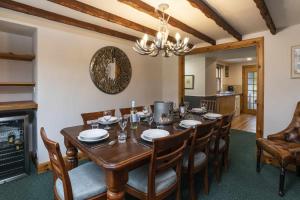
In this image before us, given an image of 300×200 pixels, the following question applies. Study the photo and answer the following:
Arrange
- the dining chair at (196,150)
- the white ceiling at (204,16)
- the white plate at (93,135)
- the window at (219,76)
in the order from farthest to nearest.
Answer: the window at (219,76) → the white ceiling at (204,16) → the dining chair at (196,150) → the white plate at (93,135)

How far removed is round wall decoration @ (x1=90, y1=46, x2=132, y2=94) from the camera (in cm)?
328

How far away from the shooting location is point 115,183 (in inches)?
50.9

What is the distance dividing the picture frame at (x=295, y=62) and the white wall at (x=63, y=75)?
9.51 feet

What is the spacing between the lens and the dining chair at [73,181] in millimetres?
1283

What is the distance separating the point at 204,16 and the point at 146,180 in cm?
222

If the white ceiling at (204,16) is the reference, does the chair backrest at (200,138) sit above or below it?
below

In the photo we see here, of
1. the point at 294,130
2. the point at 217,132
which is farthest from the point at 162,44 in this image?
the point at 294,130

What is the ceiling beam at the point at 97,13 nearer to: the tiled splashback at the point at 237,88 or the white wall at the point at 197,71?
the white wall at the point at 197,71

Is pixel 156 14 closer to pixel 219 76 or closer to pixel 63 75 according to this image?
pixel 63 75

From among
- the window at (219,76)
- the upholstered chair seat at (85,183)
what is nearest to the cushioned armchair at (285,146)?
the upholstered chair seat at (85,183)

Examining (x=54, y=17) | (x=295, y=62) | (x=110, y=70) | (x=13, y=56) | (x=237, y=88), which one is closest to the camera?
(x=54, y=17)

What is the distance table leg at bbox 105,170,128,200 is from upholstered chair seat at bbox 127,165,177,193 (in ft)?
0.65

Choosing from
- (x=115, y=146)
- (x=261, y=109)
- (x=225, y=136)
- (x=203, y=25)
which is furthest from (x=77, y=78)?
(x=261, y=109)

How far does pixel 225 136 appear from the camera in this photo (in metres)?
2.55
